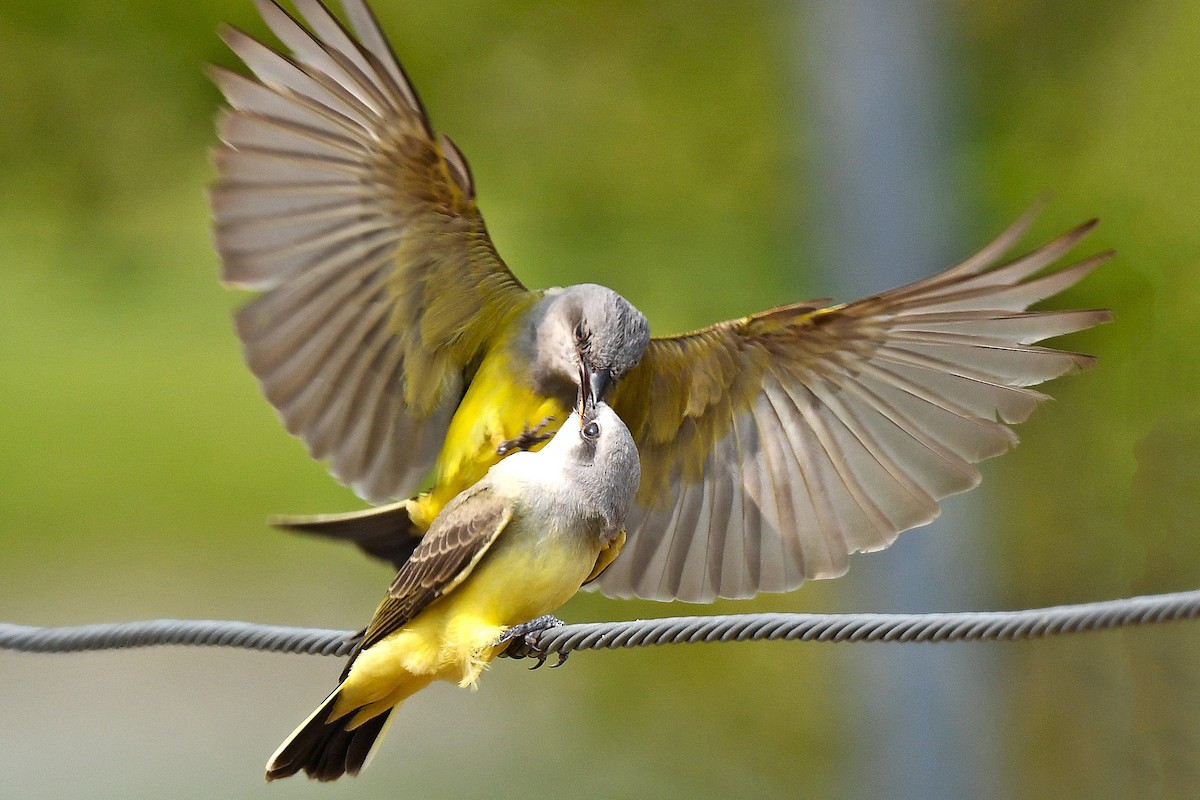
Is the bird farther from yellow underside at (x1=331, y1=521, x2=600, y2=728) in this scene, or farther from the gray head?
the gray head

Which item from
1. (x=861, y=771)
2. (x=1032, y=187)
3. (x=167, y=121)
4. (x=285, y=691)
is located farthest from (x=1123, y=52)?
(x=285, y=691)

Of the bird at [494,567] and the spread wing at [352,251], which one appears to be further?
the spread wing at [352,251]

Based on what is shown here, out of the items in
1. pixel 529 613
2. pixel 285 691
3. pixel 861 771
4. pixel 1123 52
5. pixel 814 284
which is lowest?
pixel 285 691

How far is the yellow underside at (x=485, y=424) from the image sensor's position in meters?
1.56

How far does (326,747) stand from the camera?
4.48 ft

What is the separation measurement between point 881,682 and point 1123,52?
209 centimetres

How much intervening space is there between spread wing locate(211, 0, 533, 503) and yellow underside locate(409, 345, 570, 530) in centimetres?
11

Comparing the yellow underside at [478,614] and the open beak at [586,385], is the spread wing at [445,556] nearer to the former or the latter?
the yellow underside at [478,614]

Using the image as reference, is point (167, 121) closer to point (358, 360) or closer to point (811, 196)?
point (811, 196)

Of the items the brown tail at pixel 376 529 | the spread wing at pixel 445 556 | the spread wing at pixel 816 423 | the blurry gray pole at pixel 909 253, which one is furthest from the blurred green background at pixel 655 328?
the spread wing at pixel 445 556

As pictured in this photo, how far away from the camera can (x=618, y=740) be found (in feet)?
16.0

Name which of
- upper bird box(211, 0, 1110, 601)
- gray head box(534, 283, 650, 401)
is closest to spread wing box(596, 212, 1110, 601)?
upper bird box(211, 0, 1110, 601)

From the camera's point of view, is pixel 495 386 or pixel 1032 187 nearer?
pixel 495 386

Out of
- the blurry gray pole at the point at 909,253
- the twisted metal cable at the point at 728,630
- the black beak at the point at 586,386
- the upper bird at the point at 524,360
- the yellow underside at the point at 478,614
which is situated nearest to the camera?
the twisted metal cable at the point at 728,630
